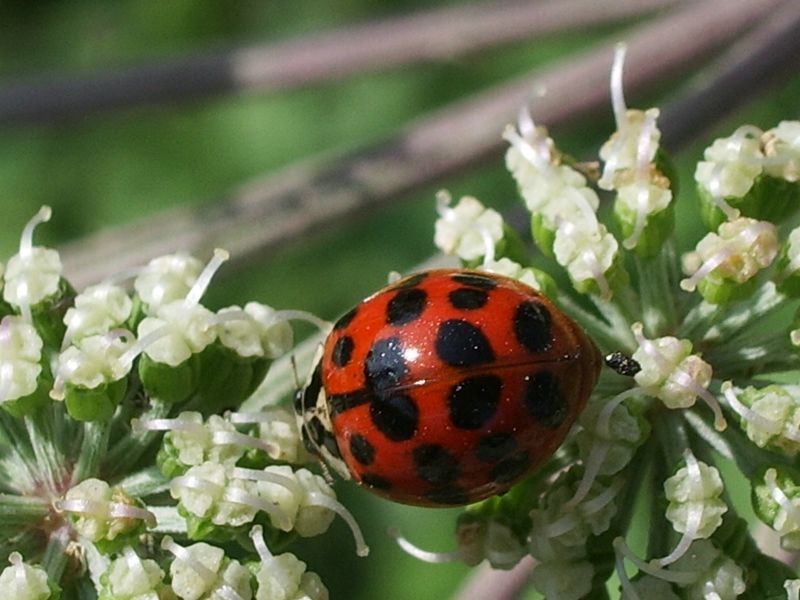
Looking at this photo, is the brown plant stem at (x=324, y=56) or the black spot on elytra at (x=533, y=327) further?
the brown plant stem at (x=324, y=56)

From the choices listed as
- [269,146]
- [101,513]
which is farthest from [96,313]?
[269,146]

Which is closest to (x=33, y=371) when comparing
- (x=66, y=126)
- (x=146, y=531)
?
(x=146, y=531)

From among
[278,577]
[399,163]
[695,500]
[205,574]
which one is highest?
[399,163]

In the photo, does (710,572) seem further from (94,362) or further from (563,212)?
(94,362)

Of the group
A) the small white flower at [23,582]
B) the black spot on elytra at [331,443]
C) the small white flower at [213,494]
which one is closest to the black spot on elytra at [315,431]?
the black spot on elytra at [331,443]

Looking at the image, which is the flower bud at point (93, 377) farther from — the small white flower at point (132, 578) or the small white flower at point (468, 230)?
the small white flower at point (468, 230)

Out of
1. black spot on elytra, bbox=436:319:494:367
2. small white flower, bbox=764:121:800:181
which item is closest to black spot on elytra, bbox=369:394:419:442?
black spot on elytra, bbox=436:319:494:367

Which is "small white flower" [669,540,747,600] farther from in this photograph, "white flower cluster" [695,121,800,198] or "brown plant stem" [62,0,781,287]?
"brown plant stem" [62,0,781,287]
